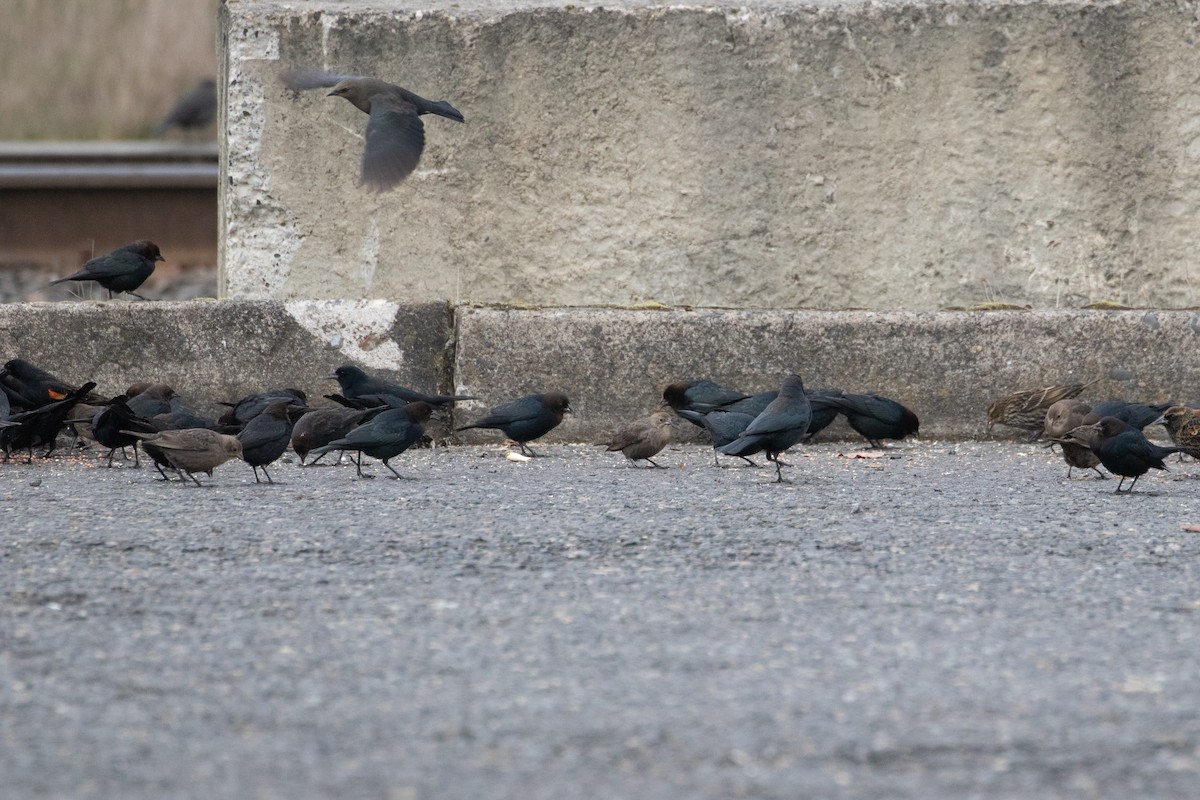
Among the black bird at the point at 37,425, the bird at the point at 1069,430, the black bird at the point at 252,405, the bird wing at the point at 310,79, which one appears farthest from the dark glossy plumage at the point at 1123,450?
the black bird at the point at 37,425

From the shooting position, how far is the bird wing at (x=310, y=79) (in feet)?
25.0

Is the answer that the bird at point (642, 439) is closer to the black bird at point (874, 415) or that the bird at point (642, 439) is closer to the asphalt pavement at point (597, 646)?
the black bird at point (874, 415)

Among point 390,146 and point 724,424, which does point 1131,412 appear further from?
point 390,146

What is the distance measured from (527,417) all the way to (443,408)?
29.0 inches

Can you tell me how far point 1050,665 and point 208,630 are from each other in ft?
6.42

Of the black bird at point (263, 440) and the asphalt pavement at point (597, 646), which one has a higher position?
the black bird at point (263, 440)

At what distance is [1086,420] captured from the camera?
697 centimetres

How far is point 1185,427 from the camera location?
7.14 meters

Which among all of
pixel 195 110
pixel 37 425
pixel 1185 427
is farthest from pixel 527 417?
pixel 195 110

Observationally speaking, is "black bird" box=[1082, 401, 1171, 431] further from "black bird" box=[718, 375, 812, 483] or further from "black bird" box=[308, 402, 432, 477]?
"black bird" box=[308, 402, 432, 477]

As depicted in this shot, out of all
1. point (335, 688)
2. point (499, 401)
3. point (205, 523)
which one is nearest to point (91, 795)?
point (335, 688)

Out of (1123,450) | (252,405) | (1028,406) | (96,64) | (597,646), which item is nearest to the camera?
Answer: (597,646)

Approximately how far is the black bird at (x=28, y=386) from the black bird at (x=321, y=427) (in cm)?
114

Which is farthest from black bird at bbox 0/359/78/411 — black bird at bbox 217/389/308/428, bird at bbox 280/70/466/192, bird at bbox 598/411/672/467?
bird at bbox 598/411/672/467
